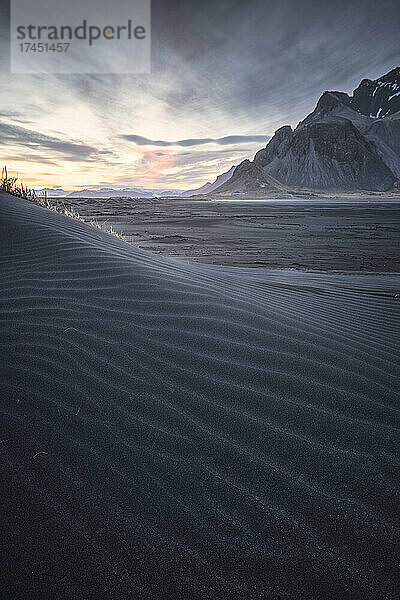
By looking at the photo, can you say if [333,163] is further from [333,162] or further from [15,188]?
[15,188]

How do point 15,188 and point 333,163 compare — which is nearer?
point 15,188

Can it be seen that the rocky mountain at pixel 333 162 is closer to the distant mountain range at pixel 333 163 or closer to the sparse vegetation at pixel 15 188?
the distant mountain range at pixel 333 163

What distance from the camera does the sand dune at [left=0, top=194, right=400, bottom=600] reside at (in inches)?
41.6

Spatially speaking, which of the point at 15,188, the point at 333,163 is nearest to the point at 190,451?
the point at 15,188

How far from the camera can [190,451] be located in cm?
142

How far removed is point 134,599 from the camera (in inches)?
38.7

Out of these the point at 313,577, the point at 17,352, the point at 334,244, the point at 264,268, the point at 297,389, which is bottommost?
the point at 313,577

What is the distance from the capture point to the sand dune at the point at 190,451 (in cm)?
106

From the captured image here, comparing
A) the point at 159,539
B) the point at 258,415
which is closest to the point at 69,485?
the point at 159,539

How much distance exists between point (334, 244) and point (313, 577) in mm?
8230

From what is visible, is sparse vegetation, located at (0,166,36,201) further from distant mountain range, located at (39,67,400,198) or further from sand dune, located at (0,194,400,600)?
distant mountain range, located at (39,67,400,198)

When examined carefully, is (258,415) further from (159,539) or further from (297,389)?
(159,539)

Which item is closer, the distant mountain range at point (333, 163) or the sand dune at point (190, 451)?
the sand dune at point (190, 451)

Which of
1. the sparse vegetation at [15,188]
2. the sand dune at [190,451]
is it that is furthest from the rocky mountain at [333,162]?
the sand dune at [190,451]
